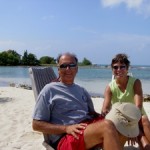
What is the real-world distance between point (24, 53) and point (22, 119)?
303 feet

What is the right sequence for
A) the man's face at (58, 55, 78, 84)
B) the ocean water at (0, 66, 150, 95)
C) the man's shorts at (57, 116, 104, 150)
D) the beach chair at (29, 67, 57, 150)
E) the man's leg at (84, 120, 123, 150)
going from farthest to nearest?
the ocean water at (0, 66, 150, 95)
the beach chair at (29, 67, 57, 150)
the man's face at (58, 55, 78, 84)
the man's shorts at (57, 116, 104, 150)
the man's leg at (84, 120, 123, 150)

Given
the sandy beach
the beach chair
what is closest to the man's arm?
the beach chair

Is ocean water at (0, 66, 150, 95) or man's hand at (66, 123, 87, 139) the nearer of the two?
man's hand at (66, 123, 87, 139)

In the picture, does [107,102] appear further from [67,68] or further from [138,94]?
[67,68]

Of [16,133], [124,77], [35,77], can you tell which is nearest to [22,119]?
[16,133]

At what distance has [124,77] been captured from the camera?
4602 mm

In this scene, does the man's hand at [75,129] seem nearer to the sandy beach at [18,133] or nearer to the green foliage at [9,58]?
the sandy beach at [18,133]

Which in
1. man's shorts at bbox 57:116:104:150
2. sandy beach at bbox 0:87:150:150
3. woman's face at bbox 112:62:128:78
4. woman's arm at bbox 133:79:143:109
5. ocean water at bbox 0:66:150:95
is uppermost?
woman's face at bbox 112:62:128:78

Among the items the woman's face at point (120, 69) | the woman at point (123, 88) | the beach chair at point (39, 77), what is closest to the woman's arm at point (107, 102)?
the woman at point (123, 88)

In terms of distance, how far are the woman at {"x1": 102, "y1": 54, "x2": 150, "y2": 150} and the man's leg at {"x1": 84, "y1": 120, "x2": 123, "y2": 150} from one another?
111 cm

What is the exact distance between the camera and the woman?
443 centimetres

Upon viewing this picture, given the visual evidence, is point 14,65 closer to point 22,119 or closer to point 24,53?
point 24,53

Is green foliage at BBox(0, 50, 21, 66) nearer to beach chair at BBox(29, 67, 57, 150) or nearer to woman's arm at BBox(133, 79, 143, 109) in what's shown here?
beach chair at BBox(29, 67, 57, 150)

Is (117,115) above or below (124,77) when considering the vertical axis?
below
